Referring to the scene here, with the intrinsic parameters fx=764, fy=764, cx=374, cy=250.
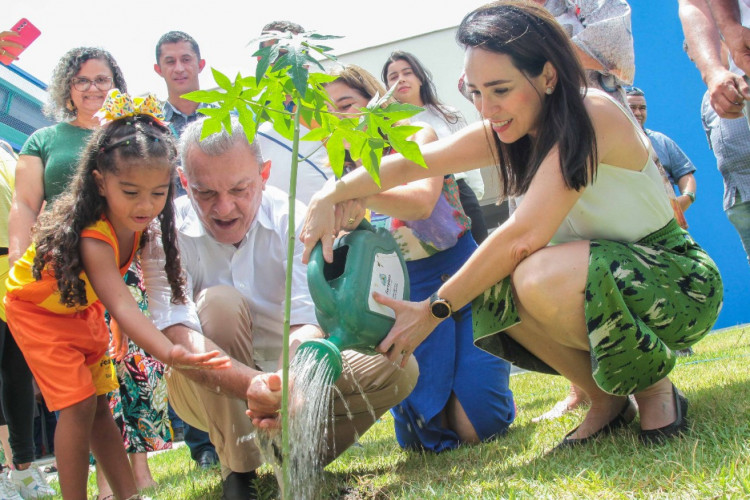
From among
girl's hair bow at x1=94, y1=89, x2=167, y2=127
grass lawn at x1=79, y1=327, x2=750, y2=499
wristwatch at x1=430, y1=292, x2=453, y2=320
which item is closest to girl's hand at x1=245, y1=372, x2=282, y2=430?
grass lawn at x1=79, y1=327, x2=750, y2=499

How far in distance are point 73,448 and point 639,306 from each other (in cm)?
170

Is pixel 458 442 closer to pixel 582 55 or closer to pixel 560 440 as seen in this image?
pixel 560 440

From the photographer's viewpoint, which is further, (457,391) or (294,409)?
(457,391)

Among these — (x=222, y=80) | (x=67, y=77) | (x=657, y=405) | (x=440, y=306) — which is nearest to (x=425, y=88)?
(x=67, y=77)

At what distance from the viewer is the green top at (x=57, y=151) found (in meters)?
3.18

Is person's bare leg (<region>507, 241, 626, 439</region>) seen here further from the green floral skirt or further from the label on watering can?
the label on watering can

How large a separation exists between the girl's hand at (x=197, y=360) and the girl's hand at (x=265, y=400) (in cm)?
10

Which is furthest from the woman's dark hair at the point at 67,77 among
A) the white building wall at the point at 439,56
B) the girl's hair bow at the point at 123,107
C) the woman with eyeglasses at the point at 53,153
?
the white building wall at the point at 439,56

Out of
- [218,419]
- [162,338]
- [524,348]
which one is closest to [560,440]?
[524,348]

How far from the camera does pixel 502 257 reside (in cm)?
205

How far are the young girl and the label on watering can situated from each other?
67 cm

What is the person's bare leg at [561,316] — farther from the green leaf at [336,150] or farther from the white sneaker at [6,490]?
the white sneaker at [6,490]

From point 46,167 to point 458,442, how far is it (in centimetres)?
202

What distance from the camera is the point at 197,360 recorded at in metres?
1.93
